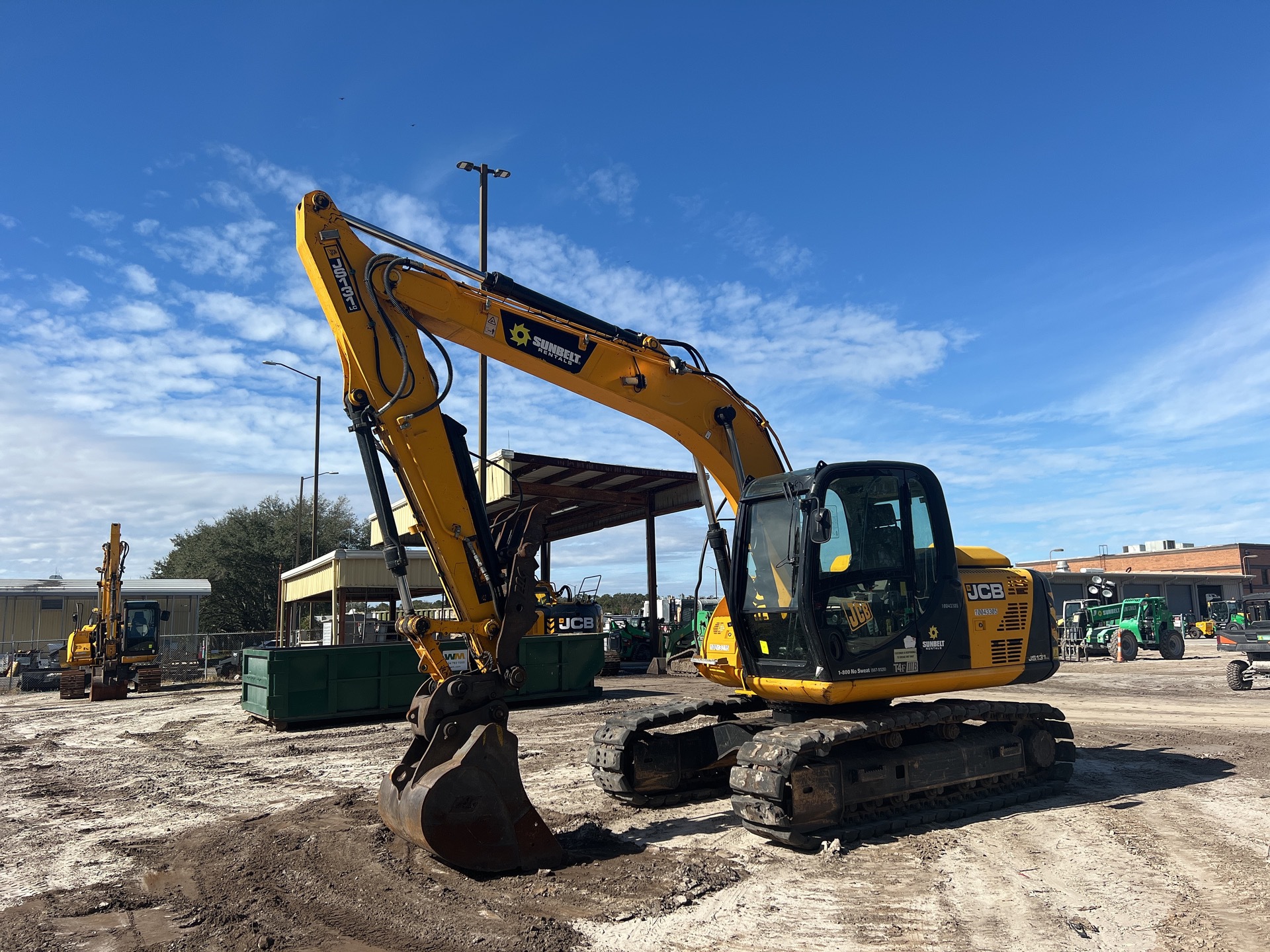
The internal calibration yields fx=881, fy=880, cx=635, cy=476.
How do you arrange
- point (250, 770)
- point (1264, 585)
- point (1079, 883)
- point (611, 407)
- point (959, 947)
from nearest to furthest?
point (959, 947), point (1079, 883), point (611, 407), point (250, 770), point (1264, 585)

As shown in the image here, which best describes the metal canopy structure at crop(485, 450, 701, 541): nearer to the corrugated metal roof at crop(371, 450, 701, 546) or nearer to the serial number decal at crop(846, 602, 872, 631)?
the corrugated metal roof at crop(371, 450, 701, 546)

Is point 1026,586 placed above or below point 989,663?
above

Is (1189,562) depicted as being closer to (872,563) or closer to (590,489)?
(590,489)

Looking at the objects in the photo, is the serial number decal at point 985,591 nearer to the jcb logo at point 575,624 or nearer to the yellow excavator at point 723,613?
the yellow excavator at point 723,613

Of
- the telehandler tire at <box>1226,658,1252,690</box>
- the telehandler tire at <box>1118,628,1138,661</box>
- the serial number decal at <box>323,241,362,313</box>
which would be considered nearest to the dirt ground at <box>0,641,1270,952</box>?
the serial number decal at <box>323,241,362,313</box>

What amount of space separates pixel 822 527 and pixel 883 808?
8.55 ft

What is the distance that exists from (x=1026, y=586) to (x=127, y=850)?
8418mm

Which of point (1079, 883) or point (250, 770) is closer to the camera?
point (1079, 883)

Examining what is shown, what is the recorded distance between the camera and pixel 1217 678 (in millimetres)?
22125

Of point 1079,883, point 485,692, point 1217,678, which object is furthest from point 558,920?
point 1217,678

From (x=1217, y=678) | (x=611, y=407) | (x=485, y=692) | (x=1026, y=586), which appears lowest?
Answer: (x=1217, y=678)

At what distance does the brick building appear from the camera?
61.0m

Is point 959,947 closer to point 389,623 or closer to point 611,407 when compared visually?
point 611,407

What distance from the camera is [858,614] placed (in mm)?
7320
